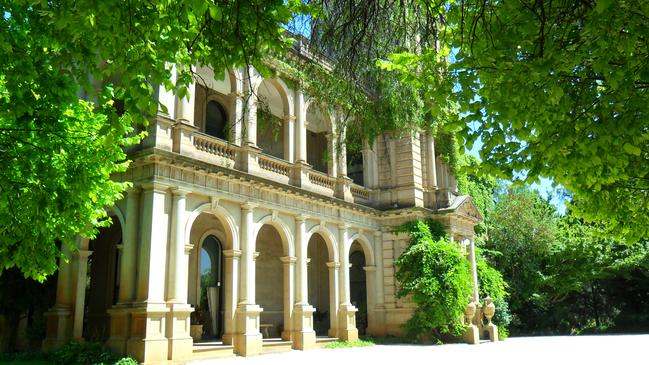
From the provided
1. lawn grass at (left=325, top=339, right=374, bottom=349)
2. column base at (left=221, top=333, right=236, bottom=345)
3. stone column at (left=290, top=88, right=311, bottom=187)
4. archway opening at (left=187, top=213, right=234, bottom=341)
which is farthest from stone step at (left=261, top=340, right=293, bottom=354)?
stone column at (left=290, top=88, right=311, bottom=187)

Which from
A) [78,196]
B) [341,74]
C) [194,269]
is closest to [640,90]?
[341,74]

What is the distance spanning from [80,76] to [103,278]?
14.3 metres

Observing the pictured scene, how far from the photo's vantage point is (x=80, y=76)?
241 inches

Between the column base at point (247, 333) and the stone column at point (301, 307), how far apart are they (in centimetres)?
214

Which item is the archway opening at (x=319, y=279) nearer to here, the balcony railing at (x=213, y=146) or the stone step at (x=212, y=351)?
the balcony railing at (x=213, y=146)

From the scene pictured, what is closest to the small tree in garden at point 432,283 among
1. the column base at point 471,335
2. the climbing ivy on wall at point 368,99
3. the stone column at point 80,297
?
the column base at point 471,335

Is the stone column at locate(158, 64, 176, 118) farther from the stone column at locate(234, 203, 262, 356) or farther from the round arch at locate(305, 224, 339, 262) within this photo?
the round arch at locate(305, 224, 339, 262)

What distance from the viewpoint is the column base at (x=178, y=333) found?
47.4 ft

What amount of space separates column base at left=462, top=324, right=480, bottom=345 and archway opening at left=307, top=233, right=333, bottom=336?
571 cm

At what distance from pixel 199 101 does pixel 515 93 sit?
15832mm

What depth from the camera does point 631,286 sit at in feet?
115

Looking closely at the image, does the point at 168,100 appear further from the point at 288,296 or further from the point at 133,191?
the point at 288,296

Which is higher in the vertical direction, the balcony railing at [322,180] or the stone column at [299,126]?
the stone column at [299,126]

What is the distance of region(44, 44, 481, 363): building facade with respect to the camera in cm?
1489
